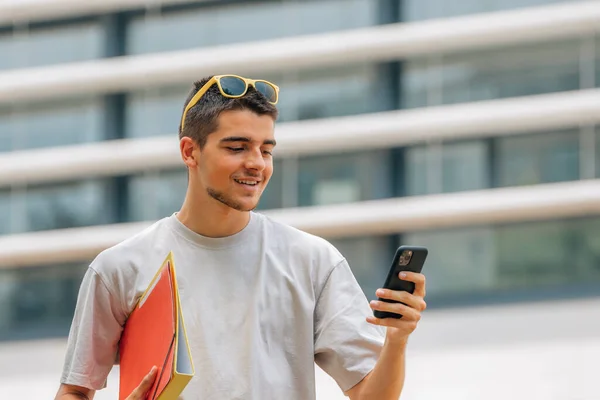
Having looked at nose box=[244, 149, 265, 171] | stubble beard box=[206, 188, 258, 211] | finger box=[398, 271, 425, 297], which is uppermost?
nose box=[244, 149, 265, 171]

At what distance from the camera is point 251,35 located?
505 inches

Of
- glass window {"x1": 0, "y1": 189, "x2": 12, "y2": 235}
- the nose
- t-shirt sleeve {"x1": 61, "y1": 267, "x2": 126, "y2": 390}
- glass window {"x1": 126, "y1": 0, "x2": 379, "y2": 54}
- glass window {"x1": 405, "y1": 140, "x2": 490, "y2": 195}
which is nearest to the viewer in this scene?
the nose

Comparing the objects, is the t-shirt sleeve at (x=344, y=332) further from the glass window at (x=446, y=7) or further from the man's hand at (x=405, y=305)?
the glass window at (x=446, y=7)

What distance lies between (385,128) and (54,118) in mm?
4691

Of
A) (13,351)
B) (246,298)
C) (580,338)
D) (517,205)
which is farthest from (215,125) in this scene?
(13,351)

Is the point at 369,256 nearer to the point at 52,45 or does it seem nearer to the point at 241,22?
the point at 241,22

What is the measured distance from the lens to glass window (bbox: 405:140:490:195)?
39.5 ft

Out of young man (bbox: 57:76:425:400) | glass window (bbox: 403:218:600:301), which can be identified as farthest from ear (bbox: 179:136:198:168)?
glass window (bbox: 403:218:600:301)

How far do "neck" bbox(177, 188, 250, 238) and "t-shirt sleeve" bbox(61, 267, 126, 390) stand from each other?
0.28 m

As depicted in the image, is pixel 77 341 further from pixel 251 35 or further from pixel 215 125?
pixel 251 35

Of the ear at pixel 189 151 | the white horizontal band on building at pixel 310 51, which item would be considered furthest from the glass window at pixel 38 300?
the ear at pixel 189 151

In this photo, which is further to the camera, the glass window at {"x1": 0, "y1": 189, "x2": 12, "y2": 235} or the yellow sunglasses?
the glass window at {"x1": 0, "y1": 189, "x2": 12, "y2": 235}

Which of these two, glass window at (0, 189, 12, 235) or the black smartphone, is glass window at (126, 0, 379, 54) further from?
the black smartphone

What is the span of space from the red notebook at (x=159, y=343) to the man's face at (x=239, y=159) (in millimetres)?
228
